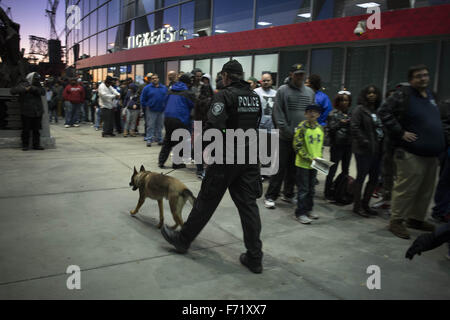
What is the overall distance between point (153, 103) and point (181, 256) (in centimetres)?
743

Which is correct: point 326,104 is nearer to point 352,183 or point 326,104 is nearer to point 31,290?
point 352,183

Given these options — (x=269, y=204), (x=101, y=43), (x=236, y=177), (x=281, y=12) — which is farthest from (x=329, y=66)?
(x=101, y=43)

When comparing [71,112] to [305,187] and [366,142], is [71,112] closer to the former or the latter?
[305,187]

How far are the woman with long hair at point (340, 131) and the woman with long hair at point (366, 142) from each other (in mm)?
387

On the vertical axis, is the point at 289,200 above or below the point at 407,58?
below

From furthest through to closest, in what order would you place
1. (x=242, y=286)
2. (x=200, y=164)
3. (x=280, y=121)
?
(x=200, y=164)
(x=280, y=121)
(x=242, y=286)

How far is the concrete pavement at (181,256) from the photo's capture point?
311 centimetres

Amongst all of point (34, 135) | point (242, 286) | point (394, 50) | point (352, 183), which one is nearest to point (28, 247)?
point (242, 286)

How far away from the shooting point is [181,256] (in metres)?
3.77

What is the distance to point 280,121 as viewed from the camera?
5332 mm

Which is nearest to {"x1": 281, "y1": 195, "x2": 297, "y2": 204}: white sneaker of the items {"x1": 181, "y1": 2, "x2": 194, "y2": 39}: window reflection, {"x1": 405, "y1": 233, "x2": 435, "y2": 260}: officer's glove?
{"x1": 405, "y1": 233, "x2": 435, "y2": 260}: officer's glove

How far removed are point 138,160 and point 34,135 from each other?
3.05 meters

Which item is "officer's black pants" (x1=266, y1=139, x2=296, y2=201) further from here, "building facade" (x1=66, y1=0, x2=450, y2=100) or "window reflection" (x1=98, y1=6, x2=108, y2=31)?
"window reflection" (x1=98, y1=6, x2=108, y2=31)

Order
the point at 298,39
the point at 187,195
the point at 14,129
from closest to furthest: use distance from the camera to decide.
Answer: the point at 187,195
the point at 14,129
the point at 298,39
